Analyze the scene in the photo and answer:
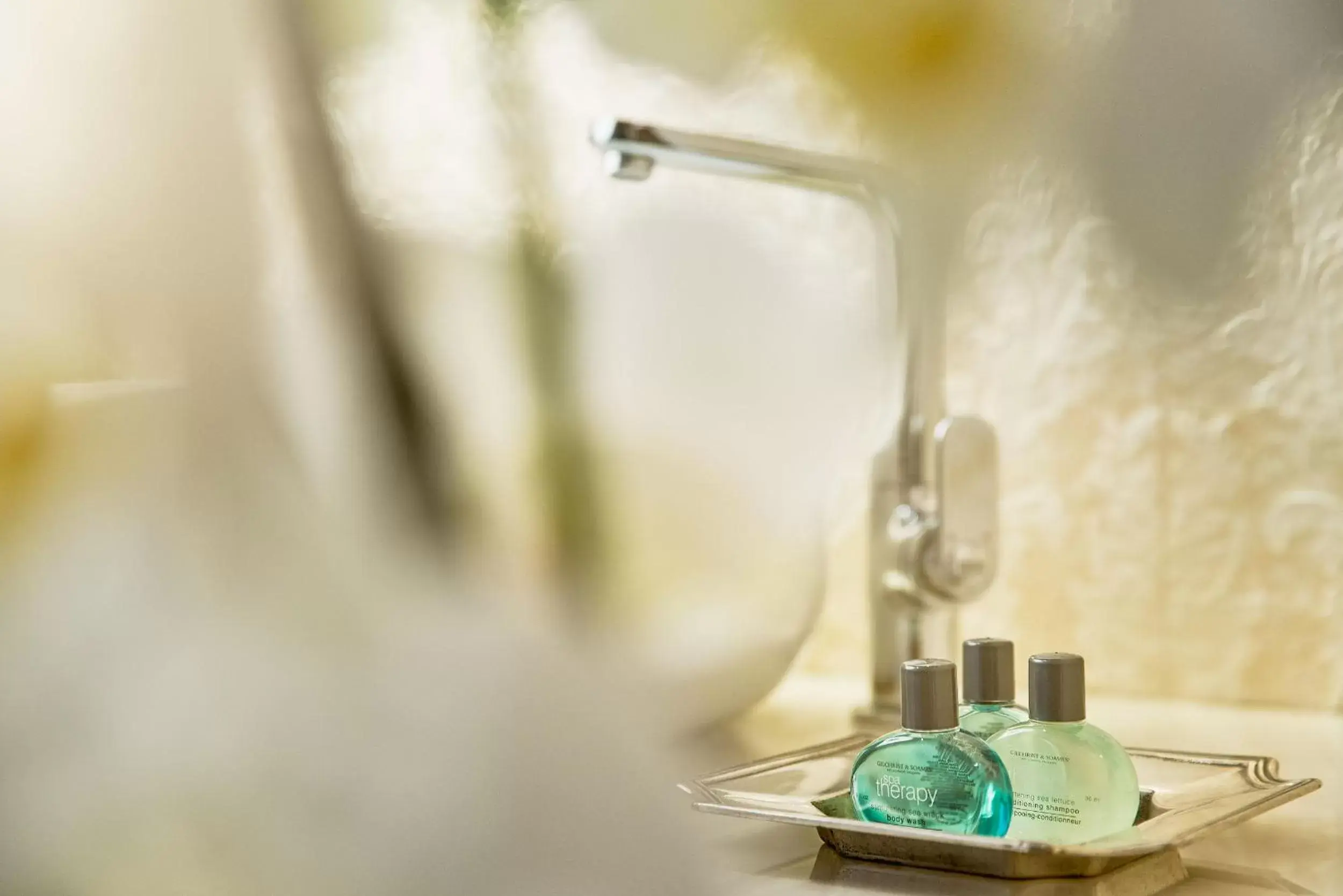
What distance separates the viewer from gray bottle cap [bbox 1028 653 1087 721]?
23.7 inches

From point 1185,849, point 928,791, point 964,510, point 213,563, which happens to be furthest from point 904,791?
point 213,563

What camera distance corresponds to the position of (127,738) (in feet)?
2.94

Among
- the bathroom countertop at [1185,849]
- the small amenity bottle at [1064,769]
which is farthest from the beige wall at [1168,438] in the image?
the small amenity bottle at [1064,769]

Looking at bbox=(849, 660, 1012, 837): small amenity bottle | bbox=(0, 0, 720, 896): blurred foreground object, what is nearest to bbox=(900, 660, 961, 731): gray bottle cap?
bbox=(849, 660, 1012, 837): small amenity bottle

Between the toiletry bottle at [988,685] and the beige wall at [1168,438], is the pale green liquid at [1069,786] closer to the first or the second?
the toiletry bottle at [988,685]

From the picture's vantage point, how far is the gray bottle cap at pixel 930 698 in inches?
23.3

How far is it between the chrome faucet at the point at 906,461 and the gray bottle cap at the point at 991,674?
0.64ft

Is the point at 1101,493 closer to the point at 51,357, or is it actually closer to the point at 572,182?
the point at 572,182

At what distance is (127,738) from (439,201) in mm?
567

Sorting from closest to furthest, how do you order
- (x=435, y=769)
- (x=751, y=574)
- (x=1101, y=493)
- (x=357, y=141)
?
(x=435, y=769) → (x=1101, y=493) → (x=751, y=574) → (x=357, y=141)

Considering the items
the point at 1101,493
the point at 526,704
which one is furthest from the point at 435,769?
the point at 1101,493

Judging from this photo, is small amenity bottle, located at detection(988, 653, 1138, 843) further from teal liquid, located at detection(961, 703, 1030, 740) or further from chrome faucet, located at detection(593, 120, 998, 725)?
chrome faucet, located at detection(593, 120, 998, 725)

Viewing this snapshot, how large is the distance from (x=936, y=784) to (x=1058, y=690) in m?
0.07

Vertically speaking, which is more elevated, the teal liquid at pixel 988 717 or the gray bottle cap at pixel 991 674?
the gray bottle cap at pixel 991 674
